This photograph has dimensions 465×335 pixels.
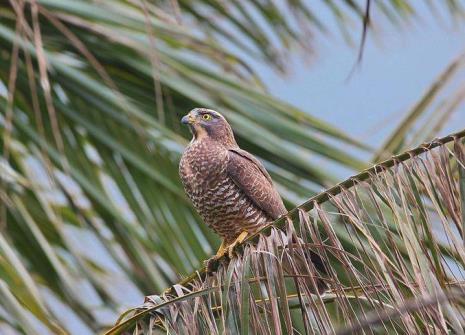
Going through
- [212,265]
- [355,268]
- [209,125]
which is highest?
[209,125]

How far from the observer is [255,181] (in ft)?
14.6

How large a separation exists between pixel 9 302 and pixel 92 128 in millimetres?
1570

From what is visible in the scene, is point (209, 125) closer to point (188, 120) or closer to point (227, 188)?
point (188, 120)

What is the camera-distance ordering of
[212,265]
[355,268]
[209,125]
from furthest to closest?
[209,125] < [212,265] < [355,268]

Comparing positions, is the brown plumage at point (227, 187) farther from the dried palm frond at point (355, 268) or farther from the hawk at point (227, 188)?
the dried palm frond at point (355, 268)

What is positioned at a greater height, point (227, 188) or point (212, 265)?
point (227, 188)

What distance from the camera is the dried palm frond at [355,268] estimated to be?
248cm

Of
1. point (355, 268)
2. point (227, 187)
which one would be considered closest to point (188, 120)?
point (227, 187)

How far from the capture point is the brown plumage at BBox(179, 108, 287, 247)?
4.38m

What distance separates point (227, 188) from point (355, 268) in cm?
183

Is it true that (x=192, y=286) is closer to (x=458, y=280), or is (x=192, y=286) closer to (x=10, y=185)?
(x=458, y=280)

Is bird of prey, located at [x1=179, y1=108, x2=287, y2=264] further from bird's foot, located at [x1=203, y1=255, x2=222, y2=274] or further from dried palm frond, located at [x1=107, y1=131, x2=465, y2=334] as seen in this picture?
dried palm frond, located at [x1=107, y1=131, x2=465, y2=334]

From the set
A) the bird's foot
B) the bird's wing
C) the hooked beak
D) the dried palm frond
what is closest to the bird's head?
the hooked beak

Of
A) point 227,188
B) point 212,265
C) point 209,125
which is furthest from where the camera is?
point 209,125
